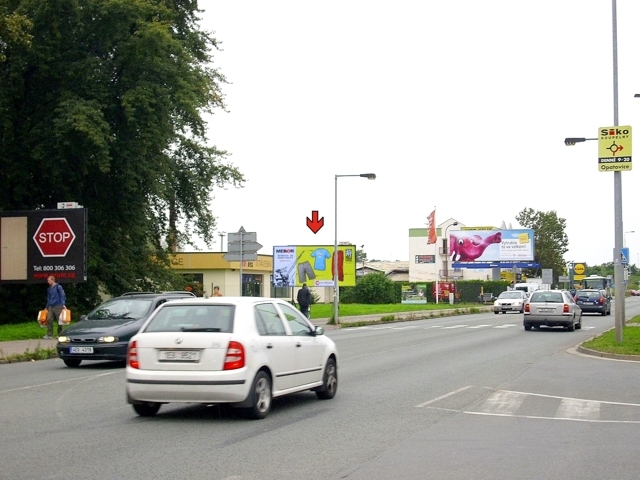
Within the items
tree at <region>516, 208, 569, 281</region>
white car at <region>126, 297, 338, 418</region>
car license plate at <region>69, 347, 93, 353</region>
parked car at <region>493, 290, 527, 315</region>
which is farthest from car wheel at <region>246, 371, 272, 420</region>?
tree at <region>516, 208, 569, 281</region>

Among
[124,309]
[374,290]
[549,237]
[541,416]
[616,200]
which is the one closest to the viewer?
[541,416]

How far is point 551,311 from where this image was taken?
3388 cm

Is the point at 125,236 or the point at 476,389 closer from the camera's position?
the point at 476,389

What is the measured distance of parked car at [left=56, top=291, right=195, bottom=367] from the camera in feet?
59.6

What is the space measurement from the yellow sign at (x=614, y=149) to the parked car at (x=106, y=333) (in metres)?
12.6

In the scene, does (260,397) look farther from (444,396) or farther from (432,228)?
(432,228)

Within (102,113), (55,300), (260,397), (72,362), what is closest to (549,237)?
(102,113)

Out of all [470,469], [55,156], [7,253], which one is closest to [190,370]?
[470,469]

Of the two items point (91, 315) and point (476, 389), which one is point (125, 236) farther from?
point (476, 389)

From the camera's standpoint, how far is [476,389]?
14.9 m

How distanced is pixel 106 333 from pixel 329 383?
6.92m

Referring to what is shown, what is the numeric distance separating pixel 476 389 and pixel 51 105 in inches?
1017

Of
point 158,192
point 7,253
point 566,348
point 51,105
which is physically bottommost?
point 566,348

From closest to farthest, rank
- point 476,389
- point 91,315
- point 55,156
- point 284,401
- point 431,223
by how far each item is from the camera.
→ point 284,401 → point 476,389 → point 91,315 → point 55,156 → point 431,223
